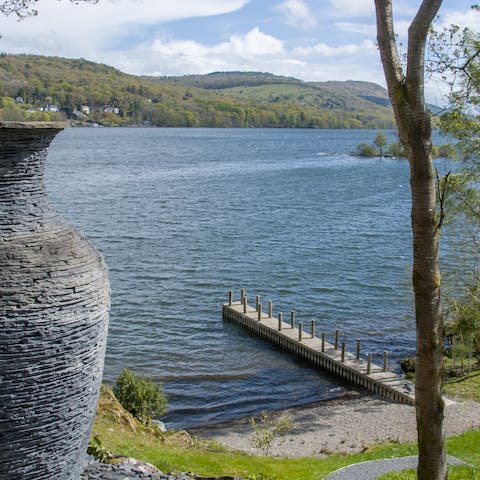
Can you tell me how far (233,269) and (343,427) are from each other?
20.0 metres

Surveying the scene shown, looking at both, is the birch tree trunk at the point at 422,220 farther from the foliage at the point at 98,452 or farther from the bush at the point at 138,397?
the bush at the point at 138,397

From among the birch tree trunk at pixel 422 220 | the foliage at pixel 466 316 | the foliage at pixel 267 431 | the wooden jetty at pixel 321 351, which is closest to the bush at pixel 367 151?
the wooden jetty at pixel 321 351

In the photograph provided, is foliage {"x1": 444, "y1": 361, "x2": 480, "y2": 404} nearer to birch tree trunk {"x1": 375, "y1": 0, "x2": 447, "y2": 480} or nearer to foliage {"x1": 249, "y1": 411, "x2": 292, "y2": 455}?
foliage {"x1": 249, "y1": 411, "x2": 292, "y2": 455}

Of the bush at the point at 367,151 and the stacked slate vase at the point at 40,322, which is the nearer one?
the stacked slate vase at the point at 40,322

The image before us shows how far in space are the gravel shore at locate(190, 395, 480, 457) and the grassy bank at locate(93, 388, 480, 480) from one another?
3.36 meters

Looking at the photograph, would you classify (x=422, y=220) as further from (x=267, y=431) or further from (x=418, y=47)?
(x=267, y=431)

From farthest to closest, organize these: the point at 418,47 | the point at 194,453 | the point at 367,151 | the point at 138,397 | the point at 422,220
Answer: the point at 367,151
the point at 138,397
the point at 194,453
the point at 422,220
the point at 418,47

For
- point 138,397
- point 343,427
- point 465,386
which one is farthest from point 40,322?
point 465,386

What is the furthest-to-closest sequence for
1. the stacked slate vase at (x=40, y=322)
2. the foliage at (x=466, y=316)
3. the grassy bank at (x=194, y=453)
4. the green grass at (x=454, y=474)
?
the foliage at (x=466, y=316), the grassy bank at (x=194, y=453), the green grass at (x=454, y=474), the stacked slate vase at (x=40, y=322)

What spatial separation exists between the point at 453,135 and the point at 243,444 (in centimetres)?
1143

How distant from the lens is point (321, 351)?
2836 cm

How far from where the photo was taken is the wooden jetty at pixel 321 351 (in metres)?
25.3

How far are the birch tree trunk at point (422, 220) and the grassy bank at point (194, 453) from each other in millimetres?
4764

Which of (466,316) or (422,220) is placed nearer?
(422,220)
